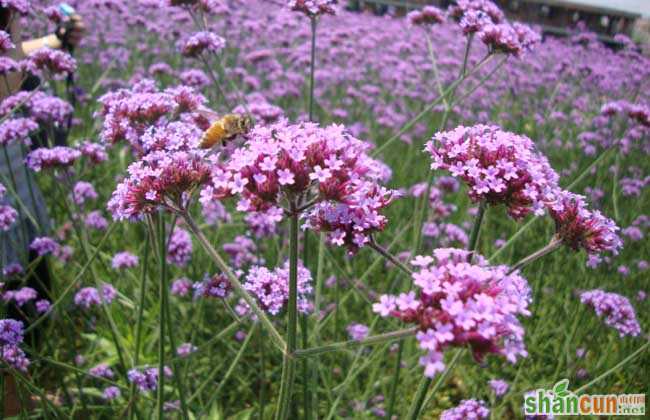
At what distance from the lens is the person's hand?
117 inches

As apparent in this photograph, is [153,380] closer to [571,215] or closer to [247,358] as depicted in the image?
[247,358]

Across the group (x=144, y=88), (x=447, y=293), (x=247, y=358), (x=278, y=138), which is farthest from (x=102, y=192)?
(x=447, y=293)

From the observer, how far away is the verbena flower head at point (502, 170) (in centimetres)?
134

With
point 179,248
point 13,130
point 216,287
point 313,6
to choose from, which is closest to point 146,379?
point 216,287

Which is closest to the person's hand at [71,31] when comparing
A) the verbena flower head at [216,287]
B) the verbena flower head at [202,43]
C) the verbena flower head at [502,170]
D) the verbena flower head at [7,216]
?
the verbena flower head at [202,43]

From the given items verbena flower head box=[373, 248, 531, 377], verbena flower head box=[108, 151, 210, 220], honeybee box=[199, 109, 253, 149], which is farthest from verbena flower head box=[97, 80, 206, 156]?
verbena flower head box=[373, 248, 531, 377]

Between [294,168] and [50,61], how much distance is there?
5.88ft

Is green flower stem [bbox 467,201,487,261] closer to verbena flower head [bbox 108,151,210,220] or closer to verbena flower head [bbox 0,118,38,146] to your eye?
verbena flower head [bbox 108,151,210,220]

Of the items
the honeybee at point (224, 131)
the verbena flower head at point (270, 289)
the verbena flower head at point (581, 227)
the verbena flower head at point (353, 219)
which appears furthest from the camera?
the honeybee at point (224, 131)

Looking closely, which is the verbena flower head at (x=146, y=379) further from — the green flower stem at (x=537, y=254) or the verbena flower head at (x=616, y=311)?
the verbena flower head at (x=616, y=311)

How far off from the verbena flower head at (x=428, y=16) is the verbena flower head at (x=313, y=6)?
951 mm

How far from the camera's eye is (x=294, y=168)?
1.19 meters

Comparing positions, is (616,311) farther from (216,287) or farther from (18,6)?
(18,6)

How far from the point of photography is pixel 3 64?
2.31 m
